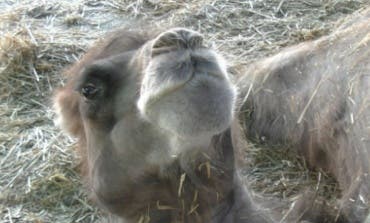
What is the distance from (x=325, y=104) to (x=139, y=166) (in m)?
1.70

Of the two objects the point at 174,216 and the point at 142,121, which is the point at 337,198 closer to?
the point at 174,216

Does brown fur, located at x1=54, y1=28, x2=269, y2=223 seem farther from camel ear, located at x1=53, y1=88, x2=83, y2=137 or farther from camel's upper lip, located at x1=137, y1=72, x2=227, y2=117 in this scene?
camel's upper lip, located at x1=137, y1=72, x2=227, y2=117

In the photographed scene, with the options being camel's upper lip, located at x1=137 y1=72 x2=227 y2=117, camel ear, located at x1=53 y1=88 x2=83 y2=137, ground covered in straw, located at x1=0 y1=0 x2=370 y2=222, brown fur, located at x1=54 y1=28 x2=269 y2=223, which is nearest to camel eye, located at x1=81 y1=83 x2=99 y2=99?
brown fur, located at x1=54 y1=28 x2=269 y2=223

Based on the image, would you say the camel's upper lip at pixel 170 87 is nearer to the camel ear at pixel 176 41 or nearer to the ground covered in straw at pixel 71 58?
the camel ear at pixel 176 41

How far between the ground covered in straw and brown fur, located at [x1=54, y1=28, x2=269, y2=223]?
3.27 ft

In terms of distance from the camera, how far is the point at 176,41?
341cm

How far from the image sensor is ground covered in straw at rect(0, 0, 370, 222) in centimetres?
520

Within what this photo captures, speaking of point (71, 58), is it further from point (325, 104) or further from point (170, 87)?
point (170, 87)

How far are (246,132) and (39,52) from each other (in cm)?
181

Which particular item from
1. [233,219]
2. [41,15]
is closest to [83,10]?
[41,15]

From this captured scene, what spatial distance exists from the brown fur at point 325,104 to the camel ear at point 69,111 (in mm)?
1366

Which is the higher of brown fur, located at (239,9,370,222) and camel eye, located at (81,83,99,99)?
camel eye, located at (81,83,99,99)

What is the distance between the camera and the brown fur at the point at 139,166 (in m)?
3.79

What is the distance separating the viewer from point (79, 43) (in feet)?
22.3
